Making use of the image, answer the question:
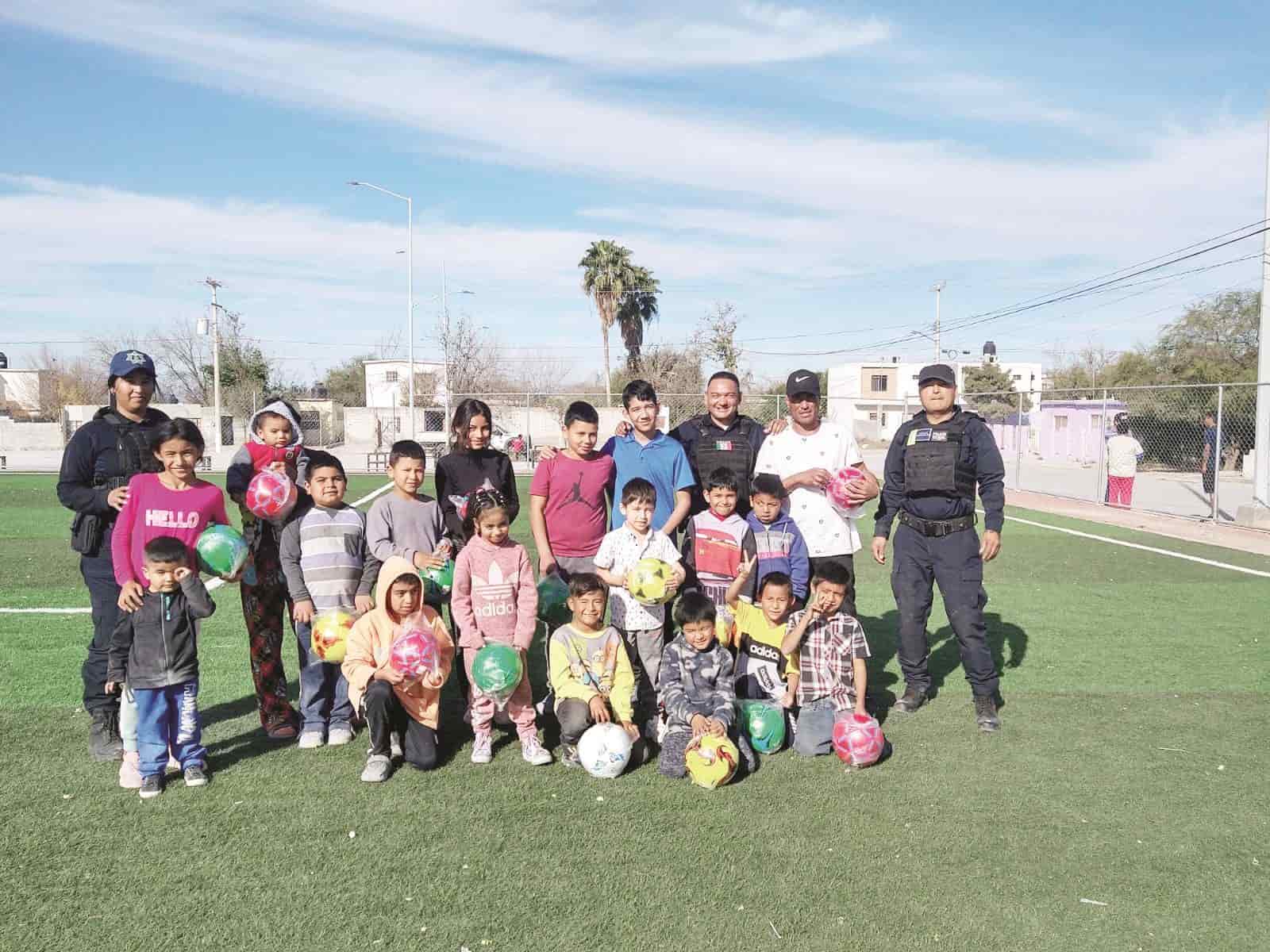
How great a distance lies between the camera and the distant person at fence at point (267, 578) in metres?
5.07

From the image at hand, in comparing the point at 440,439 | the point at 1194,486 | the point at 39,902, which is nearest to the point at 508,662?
the point at 39,902

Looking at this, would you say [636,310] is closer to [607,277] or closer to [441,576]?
[607,277]

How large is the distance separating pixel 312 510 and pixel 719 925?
3.03 meters

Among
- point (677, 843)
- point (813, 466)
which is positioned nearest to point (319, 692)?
point (677, 843)

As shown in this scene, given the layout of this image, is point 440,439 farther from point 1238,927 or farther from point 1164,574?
point 1238,927

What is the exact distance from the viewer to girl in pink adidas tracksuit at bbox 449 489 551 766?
5004 mm

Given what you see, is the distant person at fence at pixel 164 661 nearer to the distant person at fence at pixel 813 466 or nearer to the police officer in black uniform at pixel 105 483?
the police officer in black uniform at pixel 105 483

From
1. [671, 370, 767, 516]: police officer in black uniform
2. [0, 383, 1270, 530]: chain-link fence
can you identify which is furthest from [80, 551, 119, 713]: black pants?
[0, 383, 1270, 530]: chain-link fence

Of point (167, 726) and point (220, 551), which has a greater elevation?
point (220, 551)

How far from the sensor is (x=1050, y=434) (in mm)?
40781

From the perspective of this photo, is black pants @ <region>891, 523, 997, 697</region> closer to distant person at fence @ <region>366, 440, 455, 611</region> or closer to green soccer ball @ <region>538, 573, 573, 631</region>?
green soccer ball @ <region>538, 573, 573, 631</region>

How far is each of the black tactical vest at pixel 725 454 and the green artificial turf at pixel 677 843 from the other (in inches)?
68.1

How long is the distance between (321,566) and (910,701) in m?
3.63

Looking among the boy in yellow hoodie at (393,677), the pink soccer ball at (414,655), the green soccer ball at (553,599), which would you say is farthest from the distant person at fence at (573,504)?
the pink soccer ball at (414,655)
